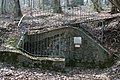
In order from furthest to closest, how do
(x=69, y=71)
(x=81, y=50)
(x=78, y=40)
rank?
(x=81, y=50) → (x=78, y=40) → (x=69, y=71)

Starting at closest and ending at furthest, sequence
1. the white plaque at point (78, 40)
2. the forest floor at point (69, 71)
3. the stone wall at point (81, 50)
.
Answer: the forest floor at point (69, 71), the stone wall at point (81, 50), the white plaque at point (78, 40)

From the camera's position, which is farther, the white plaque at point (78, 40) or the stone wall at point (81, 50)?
the white plaque at point (78, 40)

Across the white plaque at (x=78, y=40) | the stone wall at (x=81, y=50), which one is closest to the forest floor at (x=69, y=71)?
the stone wall at (x=81, y=50)

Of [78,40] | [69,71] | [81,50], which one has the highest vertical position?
[78,40]

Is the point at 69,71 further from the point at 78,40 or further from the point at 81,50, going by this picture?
the point at 78,40

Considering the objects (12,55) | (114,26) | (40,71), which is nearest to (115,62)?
(114,26)

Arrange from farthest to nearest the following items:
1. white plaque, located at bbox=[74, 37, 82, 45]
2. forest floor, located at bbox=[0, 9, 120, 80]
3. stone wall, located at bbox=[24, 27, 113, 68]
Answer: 1. white plaque, located at bbox=[74, 37, 82, 45]
2. stone wall, located at bbox=[24, 27, 113, 68]
3. forest floor, located at bbox=[0, 9, 120, 80]

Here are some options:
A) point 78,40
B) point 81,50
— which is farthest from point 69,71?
point 78,40

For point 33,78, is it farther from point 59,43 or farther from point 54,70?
point 59,43

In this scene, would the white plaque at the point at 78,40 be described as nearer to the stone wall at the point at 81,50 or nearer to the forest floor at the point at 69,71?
the stone wall at the point at 81,50

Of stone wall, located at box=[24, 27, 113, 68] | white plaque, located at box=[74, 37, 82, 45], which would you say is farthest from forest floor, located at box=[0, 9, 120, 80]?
white plaque, located at box=[74, 37, 82, 45]

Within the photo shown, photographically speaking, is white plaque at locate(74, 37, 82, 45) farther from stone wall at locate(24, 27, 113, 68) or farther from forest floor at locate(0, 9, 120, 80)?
forest floor at locate(0, 9, 120, 80)

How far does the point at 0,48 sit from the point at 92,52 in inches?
185

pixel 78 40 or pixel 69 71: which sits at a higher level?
pixel 78 40
